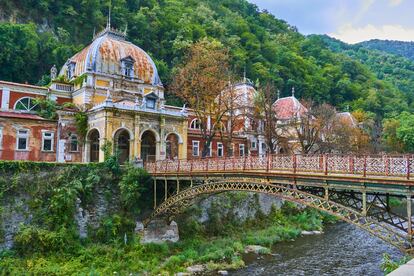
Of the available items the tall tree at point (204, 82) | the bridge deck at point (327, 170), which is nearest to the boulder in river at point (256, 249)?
the bridge deck at point (327, 170)

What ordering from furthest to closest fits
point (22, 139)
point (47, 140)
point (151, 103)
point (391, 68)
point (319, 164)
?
point (391, 68), point (151, 103), point (47, 140), point (22, 139), point (319, 164)

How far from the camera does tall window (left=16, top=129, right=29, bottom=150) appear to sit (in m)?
27.0

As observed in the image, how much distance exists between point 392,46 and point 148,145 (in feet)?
530

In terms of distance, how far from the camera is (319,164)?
44.0 feet

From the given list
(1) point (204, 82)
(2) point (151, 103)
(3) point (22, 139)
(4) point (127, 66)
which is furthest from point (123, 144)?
(4) point (127, 66)

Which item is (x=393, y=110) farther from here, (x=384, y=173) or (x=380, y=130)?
(x=384, y=173)

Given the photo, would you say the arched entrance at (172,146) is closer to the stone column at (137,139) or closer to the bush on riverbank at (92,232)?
the stone column at (137,139)

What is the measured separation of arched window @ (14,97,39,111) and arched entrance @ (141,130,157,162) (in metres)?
10.4

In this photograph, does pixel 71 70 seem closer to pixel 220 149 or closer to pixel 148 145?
pixel 148 145

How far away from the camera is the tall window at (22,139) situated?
88.7ft

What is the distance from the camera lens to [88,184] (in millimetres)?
22594

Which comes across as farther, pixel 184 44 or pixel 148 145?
pixel 184 44

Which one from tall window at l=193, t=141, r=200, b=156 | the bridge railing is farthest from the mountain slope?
the bridge railing

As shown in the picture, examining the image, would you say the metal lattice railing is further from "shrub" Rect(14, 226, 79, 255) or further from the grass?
"shrub" Rect(14, 226, 79, 255)
